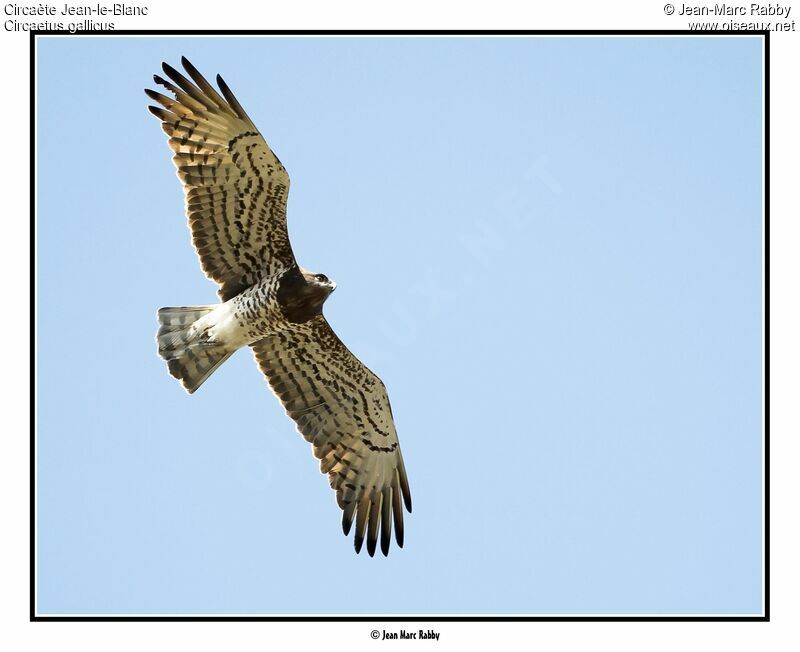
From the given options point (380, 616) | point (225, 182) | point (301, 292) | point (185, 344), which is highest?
point (225, 182)

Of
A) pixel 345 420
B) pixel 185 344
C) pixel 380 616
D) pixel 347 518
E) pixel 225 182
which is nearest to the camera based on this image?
pixel 380 616

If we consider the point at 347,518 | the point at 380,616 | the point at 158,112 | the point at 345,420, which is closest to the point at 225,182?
the point at 158,112

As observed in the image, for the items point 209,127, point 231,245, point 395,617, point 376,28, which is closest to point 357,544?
point 395,617

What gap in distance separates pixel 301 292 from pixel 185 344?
123 centimetres

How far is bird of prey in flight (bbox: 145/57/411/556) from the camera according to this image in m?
10.3

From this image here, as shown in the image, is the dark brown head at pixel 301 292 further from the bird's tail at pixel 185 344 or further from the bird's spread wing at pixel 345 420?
the bird's tail at pixel 185 344

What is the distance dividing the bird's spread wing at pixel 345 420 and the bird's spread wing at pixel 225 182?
88 centimetres

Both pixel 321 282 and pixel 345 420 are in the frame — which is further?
pixel 345 420

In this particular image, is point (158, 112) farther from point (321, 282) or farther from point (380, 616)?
point (380, 616)

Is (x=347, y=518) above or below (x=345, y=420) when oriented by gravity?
below

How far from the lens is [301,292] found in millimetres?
10633

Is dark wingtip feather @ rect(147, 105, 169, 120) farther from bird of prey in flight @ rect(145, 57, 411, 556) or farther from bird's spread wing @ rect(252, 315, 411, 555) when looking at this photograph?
bird's spread wing @ rect(252, 315, 411, 555)

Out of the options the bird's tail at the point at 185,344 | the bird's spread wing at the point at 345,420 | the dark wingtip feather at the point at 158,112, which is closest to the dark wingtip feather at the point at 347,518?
the bird's spread wing at the point at 345,420

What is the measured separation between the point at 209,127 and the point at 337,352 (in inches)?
103
